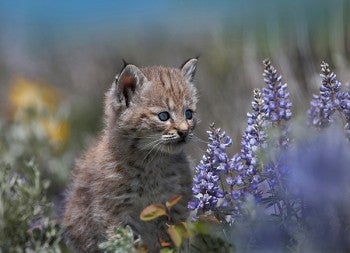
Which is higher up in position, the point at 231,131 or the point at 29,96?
the point at 231,131

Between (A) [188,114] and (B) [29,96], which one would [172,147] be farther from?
(B) [29,96]

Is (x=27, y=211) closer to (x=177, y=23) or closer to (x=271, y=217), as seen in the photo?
(x=271, y=217)

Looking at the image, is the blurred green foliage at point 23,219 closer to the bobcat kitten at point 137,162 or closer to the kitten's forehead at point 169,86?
the bobcat kitten at point 137,162

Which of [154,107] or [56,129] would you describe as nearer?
[154,107]

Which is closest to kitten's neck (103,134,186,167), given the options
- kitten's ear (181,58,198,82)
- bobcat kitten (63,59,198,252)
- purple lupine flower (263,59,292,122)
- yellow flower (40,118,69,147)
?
bobcat kitten (63,59,198,252)

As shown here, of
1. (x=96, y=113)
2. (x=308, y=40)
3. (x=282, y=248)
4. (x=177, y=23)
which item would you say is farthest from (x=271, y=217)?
(x=177, y=23)

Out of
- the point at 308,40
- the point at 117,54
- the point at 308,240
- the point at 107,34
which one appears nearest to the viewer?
the point at 308,240

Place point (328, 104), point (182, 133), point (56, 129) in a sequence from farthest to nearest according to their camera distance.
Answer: point (56, 129) → point (182, 133) → point (328, 104)

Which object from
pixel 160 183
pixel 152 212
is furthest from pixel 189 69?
pixel 152 212
